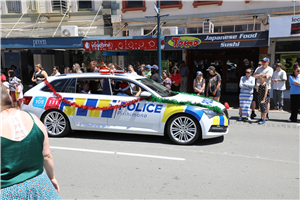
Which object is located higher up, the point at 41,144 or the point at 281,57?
the point at 281,57

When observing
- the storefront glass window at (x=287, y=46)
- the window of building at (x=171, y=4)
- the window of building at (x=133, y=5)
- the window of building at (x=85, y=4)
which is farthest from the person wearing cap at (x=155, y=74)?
the window of building at (x=85, y=4)

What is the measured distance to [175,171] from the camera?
472cm

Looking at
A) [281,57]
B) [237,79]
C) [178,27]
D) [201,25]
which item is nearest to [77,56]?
[178,27]

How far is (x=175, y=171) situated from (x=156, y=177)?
43 cm

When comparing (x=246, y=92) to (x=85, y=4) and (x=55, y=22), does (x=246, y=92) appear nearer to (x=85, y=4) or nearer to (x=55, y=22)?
(x=85, y=4)

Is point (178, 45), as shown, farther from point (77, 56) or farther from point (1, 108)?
point (1, 108)

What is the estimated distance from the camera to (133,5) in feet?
52.2

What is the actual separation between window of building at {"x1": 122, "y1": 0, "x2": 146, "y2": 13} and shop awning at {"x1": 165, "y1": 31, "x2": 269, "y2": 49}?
14.0 feet

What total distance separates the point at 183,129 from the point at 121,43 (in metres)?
7.87

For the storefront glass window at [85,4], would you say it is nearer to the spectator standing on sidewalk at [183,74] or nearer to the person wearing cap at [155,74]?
the spectator standing on sidewalk at [183,74]

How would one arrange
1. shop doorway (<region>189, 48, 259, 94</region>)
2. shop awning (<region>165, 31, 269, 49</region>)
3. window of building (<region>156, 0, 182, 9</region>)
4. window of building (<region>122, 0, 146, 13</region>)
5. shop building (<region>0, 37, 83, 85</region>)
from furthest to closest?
shop building (<region>0, 37, 83, 85</region>) < window of building (<region>122, 0, 146, 13</region>) < window of building (<region>156, 0, 182, 9</region>) < shop doorway (<region>189, 48, 259, 94</region>) < shop awning (<region>165, 31, 269, 49</region>)

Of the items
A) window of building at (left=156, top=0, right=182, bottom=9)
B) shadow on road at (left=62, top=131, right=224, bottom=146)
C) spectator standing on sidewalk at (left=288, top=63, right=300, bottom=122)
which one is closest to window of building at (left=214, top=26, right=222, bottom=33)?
window of building at (left=156, top=0, right=182, bottom=9)

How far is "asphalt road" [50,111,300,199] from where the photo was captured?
3967 mm

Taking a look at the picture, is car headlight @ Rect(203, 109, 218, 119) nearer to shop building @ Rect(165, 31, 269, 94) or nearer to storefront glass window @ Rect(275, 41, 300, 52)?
shop building @ Rect(165, 31, 269, 94)
